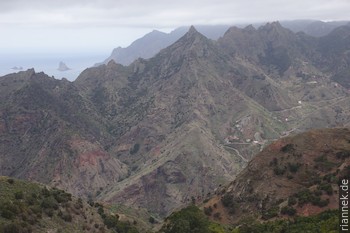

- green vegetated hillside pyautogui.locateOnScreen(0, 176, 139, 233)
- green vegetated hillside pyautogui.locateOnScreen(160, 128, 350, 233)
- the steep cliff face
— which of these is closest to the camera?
green vegetated hillside pyautogui.locateOnScreen(0, 176, 139, 233)

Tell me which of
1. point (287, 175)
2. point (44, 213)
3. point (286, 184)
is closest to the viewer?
point (44, 213)

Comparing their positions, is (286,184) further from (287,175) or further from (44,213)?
(44,213)

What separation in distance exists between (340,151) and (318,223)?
201ft

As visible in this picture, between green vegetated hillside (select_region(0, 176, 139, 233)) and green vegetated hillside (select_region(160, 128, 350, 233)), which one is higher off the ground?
green vegetated hillside (select_region(0, 176, 139, 233))

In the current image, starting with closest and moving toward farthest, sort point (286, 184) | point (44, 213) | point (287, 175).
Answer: point (44, 213) < point (286, 184) < point (287, 175)

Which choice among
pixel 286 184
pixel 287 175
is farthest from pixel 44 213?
pixel 287 175

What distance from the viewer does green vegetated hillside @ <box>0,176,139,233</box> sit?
73.3 metres

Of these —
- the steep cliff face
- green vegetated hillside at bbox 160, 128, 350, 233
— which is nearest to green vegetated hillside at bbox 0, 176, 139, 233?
green vegetated hillside at bbox 160, 128, 350, 233

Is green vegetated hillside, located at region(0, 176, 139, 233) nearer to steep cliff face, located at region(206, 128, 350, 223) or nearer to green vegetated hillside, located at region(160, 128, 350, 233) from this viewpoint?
green vegetated hillside, located at region(160, 128, 350, 233)

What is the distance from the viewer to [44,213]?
83.2 metres

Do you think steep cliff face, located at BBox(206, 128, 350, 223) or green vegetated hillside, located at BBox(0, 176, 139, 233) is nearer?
green vegetated hillside, located at BBox(0, 176, 139, 233)

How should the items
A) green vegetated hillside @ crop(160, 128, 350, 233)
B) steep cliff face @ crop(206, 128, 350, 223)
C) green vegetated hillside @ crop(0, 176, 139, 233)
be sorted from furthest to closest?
1. steep cliff face @ crop(206, 128, 350, 223)
2. green vegetated hillside @ crop(160, 128, 350, 233)
3. green vegetated hillside @ crop(0, 176, 139, 233)

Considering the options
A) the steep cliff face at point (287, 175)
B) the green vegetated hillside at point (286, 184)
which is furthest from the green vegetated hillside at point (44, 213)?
the steep cliff face at point (287, 175)

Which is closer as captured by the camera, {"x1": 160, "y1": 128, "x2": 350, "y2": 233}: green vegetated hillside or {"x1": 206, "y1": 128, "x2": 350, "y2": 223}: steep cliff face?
{"x1": 160, "y1": 128, "x2": 350, "y2": 233}: green vegetated hillside
